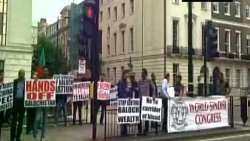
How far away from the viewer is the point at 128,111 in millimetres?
16828

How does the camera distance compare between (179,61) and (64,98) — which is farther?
(179,61)

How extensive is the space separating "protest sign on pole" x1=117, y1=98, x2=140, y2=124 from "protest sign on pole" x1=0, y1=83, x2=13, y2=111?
3362mm

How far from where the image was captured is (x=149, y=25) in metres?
61.4

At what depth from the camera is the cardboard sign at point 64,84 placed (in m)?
19.9

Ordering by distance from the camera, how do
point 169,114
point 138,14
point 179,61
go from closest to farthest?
point 169,114
point 179,61
point 138,14

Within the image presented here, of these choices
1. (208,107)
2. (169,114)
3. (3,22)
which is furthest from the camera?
(3,22)

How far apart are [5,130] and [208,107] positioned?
23.4 feet

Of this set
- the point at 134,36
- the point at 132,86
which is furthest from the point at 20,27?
the point at 134,36

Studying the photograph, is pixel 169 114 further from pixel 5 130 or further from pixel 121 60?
pixel 121 60

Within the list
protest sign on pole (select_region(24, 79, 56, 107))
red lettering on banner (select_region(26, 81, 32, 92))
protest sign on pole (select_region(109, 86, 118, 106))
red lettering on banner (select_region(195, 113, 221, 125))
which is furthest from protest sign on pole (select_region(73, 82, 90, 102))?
red lettering on banner (select_region(26, 81, 32, 92))

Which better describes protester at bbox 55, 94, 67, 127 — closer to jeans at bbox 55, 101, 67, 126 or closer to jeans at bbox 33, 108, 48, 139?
jeans at bbox 55, 101, 67, 126

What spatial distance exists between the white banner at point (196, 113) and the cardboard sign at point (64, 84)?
4.33 metres

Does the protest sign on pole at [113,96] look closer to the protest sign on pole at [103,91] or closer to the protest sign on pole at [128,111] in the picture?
the protest sign on pole at [103,91]

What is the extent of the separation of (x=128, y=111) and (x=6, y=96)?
12.8ft
